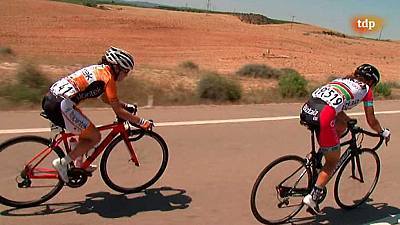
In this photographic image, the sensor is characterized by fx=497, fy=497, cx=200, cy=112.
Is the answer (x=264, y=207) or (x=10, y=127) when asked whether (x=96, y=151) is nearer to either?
A: (x=264, y=207)

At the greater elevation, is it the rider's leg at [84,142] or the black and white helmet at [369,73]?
the black and white helmet at [369,73]

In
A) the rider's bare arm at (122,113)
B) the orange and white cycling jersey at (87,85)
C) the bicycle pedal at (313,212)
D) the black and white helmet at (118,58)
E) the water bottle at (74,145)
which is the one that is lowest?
the bicycle pedal at (313,212)

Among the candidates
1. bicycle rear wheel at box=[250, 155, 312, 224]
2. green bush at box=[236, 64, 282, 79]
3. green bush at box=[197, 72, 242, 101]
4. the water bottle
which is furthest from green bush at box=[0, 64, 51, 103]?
green bush at box=[236, 64, 282, 79]

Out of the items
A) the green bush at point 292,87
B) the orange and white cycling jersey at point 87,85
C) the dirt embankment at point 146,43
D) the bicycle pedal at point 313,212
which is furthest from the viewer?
the dirt embankment at point 146,43

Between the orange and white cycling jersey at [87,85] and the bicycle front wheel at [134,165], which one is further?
the bicycle front wheel at [134,165]

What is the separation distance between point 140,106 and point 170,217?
265 inches

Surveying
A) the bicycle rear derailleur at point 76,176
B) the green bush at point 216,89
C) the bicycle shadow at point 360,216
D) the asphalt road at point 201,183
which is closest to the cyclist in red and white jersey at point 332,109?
the bicycle shadow at point 360,216

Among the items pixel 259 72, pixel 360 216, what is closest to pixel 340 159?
pixel 360 216

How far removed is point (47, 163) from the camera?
207 inches

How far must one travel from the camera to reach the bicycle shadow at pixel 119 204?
5234 millimetres

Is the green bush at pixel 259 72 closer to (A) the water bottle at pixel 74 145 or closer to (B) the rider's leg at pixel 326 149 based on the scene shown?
(B) the rider's leg at pixel 326 149

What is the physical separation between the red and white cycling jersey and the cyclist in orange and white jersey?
2064 millimetres

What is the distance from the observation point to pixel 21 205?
17.1 feet

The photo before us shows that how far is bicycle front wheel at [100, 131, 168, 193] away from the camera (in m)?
5.76
